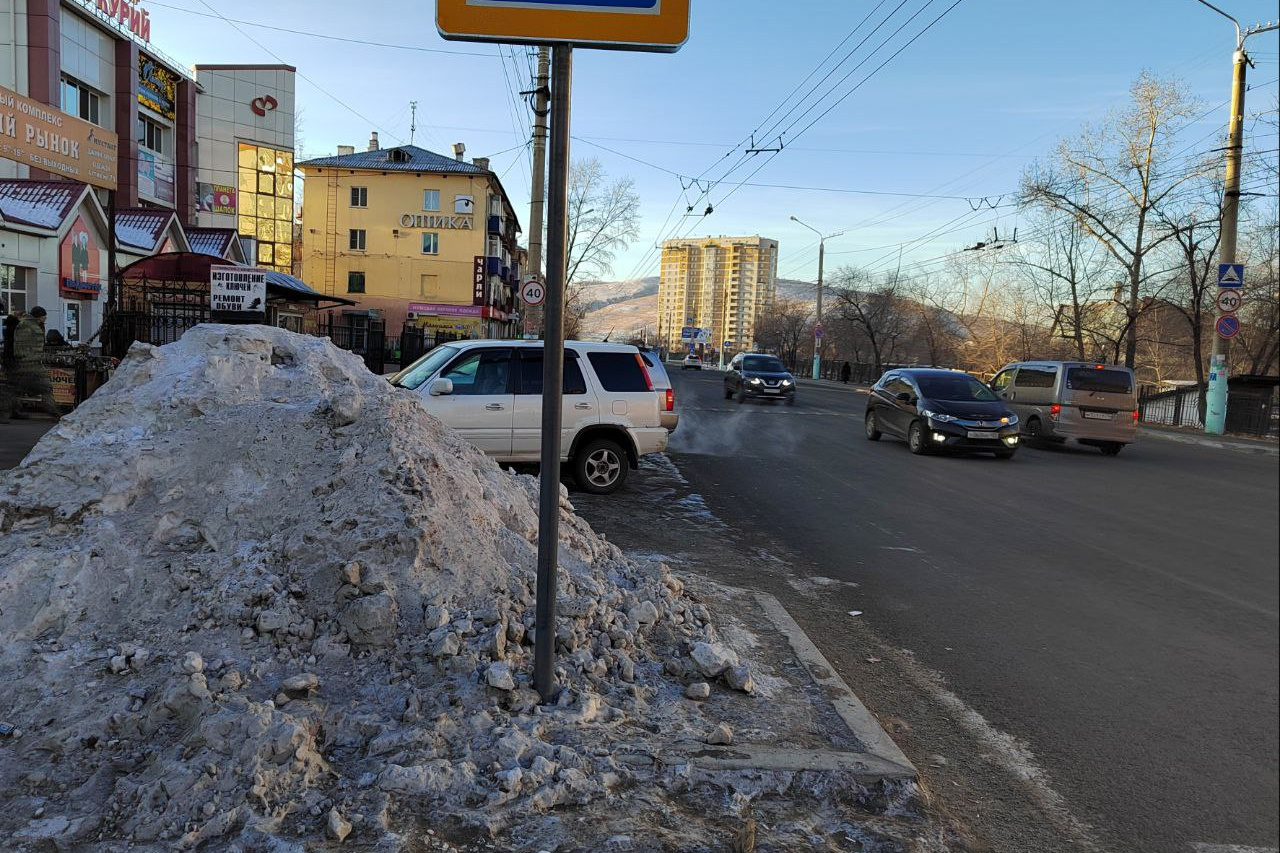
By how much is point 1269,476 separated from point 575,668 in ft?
9.88

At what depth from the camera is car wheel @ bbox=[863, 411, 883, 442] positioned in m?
16.0

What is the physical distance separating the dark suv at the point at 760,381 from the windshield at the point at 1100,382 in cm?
2609

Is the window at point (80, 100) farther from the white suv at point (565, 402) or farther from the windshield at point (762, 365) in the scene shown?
the white suv at point (565, 402)

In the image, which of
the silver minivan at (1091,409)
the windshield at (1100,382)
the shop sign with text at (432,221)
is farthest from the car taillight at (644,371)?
the shop sign with text at (432,221)

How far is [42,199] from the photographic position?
21.9 metres

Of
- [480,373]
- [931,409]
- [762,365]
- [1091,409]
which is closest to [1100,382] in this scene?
[1091,409]

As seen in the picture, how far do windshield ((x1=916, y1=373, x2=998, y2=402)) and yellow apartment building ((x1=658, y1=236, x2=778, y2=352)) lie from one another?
359ft

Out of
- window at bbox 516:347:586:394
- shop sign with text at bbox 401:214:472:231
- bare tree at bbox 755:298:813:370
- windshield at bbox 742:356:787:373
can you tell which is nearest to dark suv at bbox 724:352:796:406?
windshield at bbox 742:356:787:373

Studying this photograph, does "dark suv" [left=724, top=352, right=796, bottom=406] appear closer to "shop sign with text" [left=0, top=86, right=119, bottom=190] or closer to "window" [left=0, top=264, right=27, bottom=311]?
"shop sign with text" [left=0, top=86, right=119, bottom=190]

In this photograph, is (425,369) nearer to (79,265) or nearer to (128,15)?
(79,265)

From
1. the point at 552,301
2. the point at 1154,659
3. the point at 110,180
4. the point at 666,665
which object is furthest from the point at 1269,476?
the point at 110,180

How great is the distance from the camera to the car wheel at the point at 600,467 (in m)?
10.1

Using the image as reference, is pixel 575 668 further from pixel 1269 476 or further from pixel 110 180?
pixel 110 180

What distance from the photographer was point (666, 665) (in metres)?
4.00
